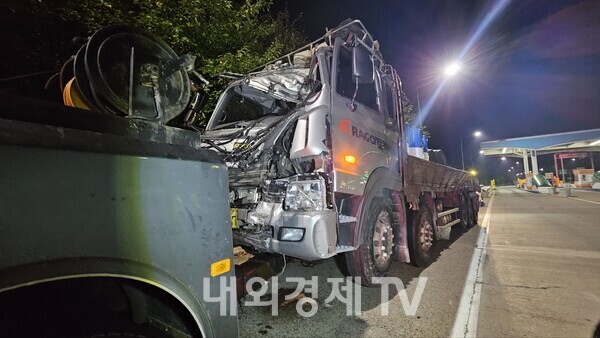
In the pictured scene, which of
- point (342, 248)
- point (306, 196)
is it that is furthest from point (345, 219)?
point (306, 196)

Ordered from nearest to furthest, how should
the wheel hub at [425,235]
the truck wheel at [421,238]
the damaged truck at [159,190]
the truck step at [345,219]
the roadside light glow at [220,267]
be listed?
the damaged truck at [159,190]
the roadside light glow at [220,267]
the truck step at [345,219]
the truck wheel at [421,238]
the wheel hub at [425,235]

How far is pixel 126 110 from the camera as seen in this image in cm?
197

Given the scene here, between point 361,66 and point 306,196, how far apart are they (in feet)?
5.25

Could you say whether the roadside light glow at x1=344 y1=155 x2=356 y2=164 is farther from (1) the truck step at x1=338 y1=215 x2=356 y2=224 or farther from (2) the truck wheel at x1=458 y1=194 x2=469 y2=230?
(2) the truck wheel at x1=458 y1=194 x2=469 y2=230

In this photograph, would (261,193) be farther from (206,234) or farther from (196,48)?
(196,48)

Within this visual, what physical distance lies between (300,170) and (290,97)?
1.01 metres

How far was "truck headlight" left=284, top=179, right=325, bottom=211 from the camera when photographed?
291 centimetres

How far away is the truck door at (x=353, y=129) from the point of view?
3242mm

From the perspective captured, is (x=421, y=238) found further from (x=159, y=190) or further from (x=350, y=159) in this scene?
(x=159, y=190)

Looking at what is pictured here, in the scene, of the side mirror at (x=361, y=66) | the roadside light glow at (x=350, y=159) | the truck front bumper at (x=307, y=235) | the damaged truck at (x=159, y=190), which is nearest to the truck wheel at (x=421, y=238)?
the damaged truck at (x=159, y=190)

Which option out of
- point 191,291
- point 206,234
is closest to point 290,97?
point 206,234

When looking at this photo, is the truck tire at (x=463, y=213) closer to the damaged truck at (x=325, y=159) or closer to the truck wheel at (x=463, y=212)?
the truck wheel at (x=463, y=212)

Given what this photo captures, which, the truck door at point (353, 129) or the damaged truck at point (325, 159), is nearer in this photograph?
the damaged truck at point (325, 159)

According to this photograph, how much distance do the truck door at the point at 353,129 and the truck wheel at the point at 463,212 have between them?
5.67m
